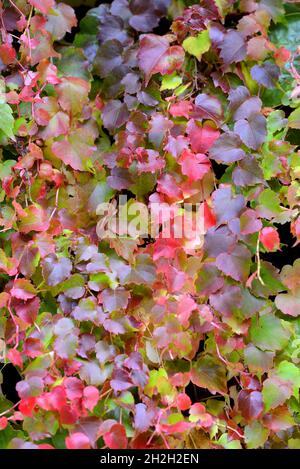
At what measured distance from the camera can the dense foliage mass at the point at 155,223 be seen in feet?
4.23

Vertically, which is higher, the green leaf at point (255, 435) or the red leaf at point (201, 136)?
the red leaf at point (201, 136)

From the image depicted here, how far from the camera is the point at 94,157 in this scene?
1.44 metres

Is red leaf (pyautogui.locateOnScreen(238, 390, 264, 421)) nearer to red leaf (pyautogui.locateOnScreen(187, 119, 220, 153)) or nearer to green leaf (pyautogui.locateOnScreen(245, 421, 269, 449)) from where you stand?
green leaf (pyautogui.locateOnScreen(245, 421, 269, 449))

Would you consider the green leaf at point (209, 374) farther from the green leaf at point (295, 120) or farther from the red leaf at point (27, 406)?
the green leaf at point (295, 120)

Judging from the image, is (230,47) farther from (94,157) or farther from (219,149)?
(94,157)

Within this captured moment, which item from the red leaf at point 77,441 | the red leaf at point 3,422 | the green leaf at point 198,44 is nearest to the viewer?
the red leaf at point 77,441

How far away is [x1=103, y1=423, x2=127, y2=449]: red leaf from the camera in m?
1.18

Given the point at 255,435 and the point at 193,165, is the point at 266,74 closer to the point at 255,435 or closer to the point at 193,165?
the point at 193,165

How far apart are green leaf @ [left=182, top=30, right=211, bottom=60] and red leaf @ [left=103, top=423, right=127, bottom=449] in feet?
2.98

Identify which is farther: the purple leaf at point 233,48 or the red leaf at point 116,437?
the purple leaf at point 233,48

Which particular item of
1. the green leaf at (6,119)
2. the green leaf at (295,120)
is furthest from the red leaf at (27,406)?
the green leaf at (295,120)

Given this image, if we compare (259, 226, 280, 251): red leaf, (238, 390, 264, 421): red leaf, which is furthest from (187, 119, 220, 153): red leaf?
(238, 390, 264, 421): red leaf

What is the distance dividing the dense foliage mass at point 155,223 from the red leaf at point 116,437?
25 millimetres
